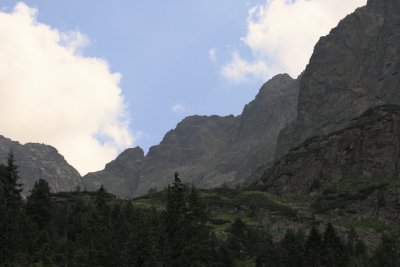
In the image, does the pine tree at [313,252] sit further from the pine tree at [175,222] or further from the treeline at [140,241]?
the pine tree at [175,222]

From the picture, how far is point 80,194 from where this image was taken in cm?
14088

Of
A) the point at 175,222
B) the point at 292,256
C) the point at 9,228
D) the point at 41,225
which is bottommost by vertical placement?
the point at 292,256

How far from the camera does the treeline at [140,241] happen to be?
6962 cm

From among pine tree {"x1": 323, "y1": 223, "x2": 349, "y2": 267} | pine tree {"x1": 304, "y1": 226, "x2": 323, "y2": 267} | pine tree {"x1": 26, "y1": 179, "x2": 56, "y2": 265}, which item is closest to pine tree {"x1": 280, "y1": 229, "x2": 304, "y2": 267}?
pine tree {"x1": 304, "y1": 226, "x2": 323, "y2": 267}

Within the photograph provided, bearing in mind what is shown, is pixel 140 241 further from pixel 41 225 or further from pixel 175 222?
pixel 41 225

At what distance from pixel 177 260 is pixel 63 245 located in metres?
22.1

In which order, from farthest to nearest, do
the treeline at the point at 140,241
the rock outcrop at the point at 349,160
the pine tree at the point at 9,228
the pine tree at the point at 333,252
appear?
the rock outcrop at the point at 349,160, the pine tree at the point at 333,252, the treeline at the point at 140,241, the pine tree at the point at 9,228

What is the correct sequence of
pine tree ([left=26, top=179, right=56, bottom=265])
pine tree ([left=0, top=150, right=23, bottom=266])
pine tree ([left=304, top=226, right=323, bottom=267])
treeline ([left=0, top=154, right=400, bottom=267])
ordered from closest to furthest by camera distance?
1. pine tree ([left=0, top=150, right=23, bottom=266])
2. treeline ([left=0, top=154, right=400, bottom=267])
3. pine tree ([left=304, top=226, right=323, bottom=267])
4. pine tree ([left=26, top=179, right=56, bottom=265])

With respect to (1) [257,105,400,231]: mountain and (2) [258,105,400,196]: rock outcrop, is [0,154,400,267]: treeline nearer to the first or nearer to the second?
(1) [257,105,400,231]: mountain

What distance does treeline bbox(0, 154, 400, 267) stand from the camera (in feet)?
228

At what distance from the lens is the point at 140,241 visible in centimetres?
7262

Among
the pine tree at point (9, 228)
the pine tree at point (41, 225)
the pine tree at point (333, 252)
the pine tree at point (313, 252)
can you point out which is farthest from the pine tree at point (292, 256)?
the pine tree at point (9, 228)

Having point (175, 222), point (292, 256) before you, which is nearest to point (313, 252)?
point (292, 256)

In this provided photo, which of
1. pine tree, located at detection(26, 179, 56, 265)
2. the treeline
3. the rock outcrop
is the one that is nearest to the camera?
the treeline
